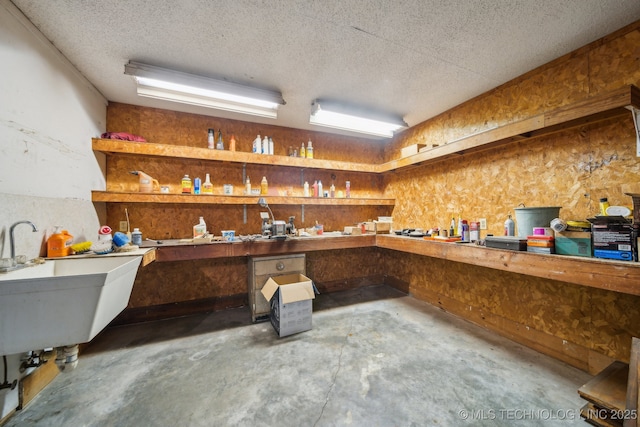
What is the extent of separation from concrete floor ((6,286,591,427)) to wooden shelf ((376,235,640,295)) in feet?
2.70

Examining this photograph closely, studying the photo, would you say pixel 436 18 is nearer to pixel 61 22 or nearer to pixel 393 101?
pixel 393 101

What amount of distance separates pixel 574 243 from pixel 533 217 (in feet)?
1.09

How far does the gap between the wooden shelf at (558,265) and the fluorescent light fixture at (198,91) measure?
7.91 ft

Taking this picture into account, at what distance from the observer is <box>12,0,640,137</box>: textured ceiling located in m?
1.50

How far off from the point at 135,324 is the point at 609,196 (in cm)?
471

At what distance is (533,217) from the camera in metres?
1.88

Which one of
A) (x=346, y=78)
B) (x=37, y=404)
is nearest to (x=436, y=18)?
(x=346, y=78)

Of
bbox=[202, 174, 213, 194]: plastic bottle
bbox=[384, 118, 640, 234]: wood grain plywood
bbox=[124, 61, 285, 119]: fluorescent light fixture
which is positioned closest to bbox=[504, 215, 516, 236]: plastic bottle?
bbox=[384, 118, 640, 234]: wood grain plywood

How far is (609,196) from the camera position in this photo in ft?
5.79

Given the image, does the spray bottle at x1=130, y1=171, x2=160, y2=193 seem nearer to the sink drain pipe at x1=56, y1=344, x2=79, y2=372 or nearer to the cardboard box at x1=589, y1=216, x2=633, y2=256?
the sink drain pipe at x1=56, y1=344, x2=79, y2=372

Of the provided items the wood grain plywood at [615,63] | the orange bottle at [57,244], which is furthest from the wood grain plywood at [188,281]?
the wood grain plywood at [615,63]

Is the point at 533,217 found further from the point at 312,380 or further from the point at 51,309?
the point at 51,309

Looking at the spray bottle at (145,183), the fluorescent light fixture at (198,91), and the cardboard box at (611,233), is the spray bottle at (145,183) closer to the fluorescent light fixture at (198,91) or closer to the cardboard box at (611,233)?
the fluorescent light fixture at (198,91)

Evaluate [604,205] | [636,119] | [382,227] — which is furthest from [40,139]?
[636,119]
